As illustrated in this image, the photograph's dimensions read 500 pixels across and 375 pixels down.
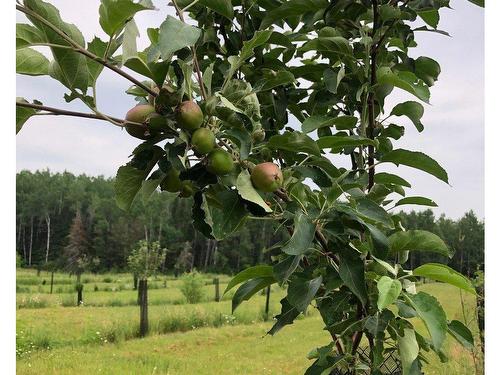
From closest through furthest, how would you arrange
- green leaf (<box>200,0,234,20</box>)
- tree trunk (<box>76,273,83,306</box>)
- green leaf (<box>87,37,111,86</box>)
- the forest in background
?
1. green leaf (<box>87,37,111,86</box>)
2. green leaf (<box>200,0,234,20</box>)
3. tree trunk (<box>76,273,83,306</box>)
4. the forest in background

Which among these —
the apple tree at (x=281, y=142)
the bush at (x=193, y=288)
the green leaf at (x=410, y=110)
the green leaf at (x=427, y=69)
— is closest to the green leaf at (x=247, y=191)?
the apple tree at (x=281, y=142)

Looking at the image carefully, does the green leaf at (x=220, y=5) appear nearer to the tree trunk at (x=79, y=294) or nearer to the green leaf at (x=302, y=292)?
the green leaf at (x=302, y=292)

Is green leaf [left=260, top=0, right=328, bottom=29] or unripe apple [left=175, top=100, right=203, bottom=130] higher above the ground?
green leaf [left=260, top=0, right=328, bottom=29]

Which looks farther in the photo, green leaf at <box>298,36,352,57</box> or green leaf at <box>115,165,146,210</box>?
green leaf at <box>298,36,352,57</box>

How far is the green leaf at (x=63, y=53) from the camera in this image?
462 millimetres

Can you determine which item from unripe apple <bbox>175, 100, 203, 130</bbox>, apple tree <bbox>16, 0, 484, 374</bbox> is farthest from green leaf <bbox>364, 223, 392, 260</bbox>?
unripe apple <bbox>175, 100, 203, 130</bbox>

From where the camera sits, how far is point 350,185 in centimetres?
57

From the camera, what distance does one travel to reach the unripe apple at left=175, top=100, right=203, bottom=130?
0.48 meters

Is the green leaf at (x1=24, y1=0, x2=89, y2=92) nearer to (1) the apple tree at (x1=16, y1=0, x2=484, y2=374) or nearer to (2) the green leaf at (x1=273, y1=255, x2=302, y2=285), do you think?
(1) the apple tree at (x1=16, y1=0, x2=484, y2=374)

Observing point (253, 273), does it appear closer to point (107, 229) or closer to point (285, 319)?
point (285, 319)

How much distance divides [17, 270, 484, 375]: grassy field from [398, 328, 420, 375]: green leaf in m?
2.68

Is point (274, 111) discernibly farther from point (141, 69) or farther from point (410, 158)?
point (141, 69)

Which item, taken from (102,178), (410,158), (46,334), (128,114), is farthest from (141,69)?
(102,178)

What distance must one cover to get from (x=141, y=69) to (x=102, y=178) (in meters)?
11.4
